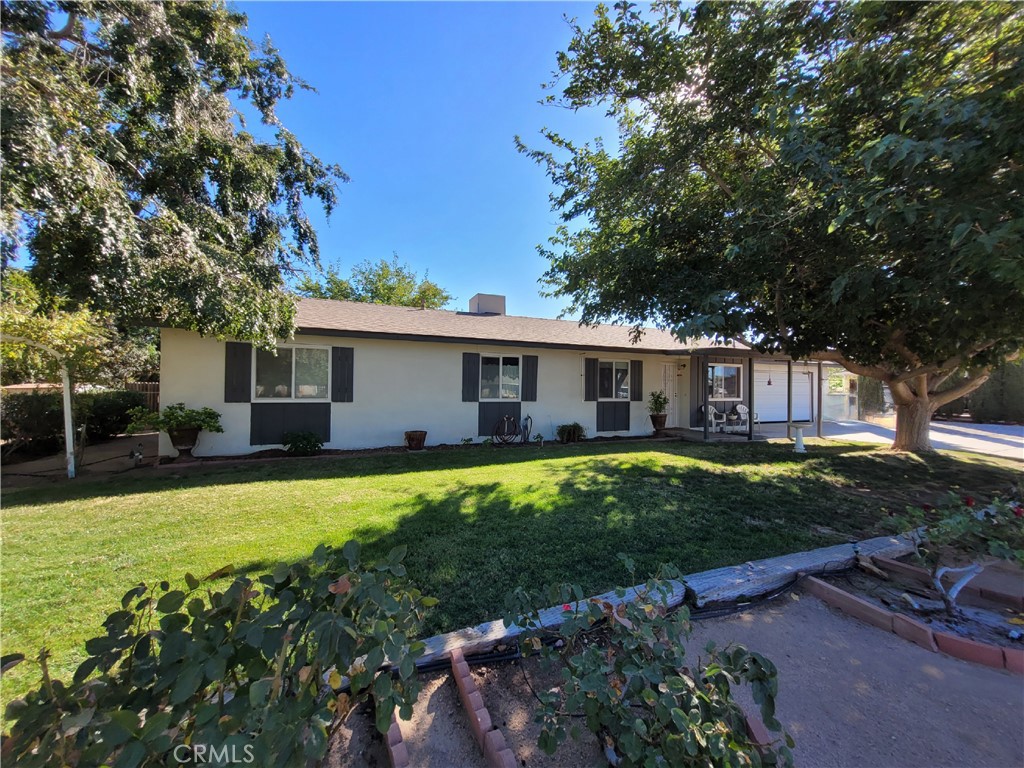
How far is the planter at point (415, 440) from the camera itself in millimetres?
9438

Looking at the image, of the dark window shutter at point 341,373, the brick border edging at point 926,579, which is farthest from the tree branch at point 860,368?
the dark window shutter at point 341,373

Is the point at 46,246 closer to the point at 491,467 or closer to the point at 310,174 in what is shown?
the point at 310,174

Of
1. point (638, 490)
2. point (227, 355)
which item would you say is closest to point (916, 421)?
point (638, 490)

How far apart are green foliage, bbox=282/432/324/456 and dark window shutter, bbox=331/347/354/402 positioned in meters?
1.01

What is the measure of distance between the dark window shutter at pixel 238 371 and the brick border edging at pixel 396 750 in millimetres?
8309

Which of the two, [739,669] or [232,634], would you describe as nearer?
[232,634]

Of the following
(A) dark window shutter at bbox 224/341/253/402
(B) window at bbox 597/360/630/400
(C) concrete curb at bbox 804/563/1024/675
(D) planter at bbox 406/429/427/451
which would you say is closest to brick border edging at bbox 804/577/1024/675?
(C) concrete curb at bbox 804/563/1024/675

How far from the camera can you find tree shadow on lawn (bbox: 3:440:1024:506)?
6.16m

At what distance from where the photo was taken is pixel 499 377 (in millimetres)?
10844

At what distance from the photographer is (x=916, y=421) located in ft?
32.5

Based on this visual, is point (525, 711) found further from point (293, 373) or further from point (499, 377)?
point (499, 377)

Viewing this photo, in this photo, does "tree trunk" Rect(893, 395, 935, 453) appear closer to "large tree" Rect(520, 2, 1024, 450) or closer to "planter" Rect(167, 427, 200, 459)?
"large tree" Rect(520, 2, 1024, 450)

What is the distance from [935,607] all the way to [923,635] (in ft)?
1.90

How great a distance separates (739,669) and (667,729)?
347 mm
